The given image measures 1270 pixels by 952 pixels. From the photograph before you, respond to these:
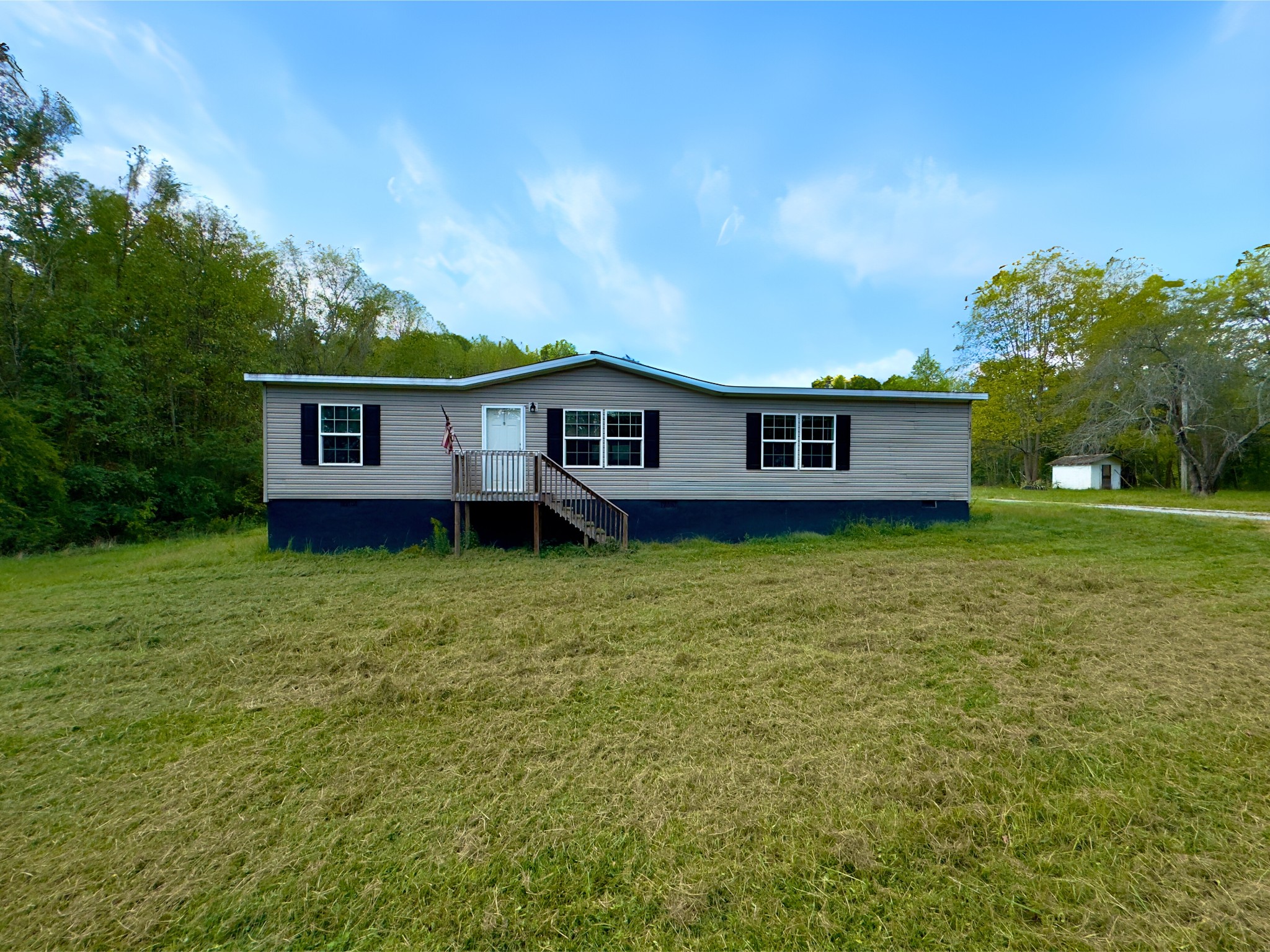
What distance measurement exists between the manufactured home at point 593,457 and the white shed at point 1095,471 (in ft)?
79.3

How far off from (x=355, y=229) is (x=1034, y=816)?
29.0 m

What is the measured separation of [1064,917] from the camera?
208cm

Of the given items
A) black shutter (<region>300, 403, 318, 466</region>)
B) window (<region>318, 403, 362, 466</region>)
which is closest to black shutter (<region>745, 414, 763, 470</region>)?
window (<region>318, 403, 362, 466</region>)

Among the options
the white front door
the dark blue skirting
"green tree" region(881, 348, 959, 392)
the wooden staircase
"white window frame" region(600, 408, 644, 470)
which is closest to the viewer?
the wooden staircase

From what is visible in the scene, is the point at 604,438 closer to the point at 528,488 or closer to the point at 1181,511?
the point at 528,488

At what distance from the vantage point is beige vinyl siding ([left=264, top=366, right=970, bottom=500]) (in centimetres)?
1098

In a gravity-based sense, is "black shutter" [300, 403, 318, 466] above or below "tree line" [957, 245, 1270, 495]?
below

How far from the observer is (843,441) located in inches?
488

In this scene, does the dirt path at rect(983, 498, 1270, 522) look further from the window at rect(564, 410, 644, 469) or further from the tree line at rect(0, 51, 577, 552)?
the tree line at rect(0, 51, 577, 552)

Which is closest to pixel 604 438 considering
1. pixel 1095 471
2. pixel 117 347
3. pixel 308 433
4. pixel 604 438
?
pixel 604 438

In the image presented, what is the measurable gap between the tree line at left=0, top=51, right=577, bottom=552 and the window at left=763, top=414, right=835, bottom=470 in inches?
705

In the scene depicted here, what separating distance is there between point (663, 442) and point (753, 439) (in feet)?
7.03

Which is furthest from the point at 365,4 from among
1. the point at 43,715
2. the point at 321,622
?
the point at 43,715

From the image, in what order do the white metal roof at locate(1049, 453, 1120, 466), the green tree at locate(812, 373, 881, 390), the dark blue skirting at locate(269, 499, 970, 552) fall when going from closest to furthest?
the dark blue skirting at locate(269, 499, 970, 552) < the white metal roof at locate(1049, 453, 1120, 466) < the green tree at locate(812, 373, 881, 390)
